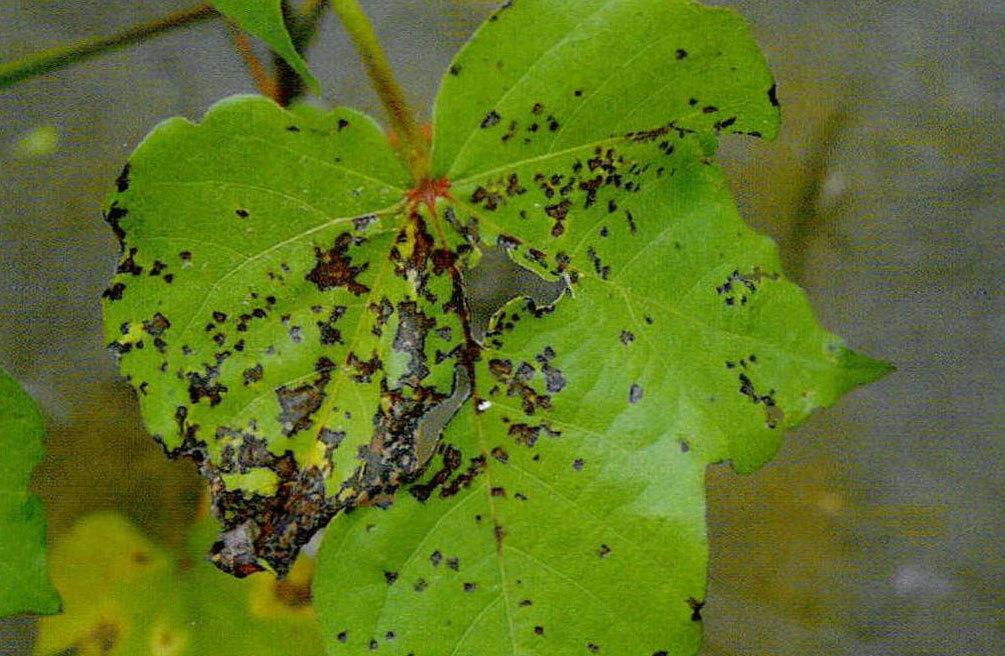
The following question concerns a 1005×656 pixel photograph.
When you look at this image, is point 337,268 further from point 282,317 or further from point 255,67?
point 255,67

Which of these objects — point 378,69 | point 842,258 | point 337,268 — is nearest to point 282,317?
point 337,268

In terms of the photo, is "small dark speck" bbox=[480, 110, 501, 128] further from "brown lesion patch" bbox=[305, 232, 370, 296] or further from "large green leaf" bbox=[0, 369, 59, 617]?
"large green leaf" bbox=[0, 369, 59, 617]

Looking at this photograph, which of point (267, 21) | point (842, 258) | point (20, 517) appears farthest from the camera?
point (842, 258)

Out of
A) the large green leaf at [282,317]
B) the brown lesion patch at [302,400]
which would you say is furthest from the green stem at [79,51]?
the brown lesion patch at [302,400]

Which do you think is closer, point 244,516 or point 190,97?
point 244,516

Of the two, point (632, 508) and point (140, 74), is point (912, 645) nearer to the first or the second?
point (632, 508)

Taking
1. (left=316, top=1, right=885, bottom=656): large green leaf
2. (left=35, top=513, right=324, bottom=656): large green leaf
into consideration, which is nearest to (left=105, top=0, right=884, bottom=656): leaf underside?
(left=316, top=1, right=885, bottom=656): large green leaf

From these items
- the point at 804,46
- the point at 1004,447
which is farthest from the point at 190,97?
the point at 1004,447
